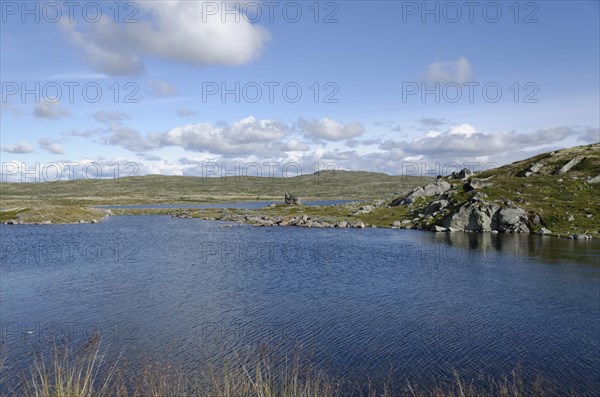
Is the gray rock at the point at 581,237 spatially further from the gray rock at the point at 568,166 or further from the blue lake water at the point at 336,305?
the gray rock at the point at 568,166

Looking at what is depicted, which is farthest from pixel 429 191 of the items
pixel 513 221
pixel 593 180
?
pixel 593 180

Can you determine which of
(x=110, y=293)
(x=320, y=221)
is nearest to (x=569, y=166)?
(x=320, y=221)

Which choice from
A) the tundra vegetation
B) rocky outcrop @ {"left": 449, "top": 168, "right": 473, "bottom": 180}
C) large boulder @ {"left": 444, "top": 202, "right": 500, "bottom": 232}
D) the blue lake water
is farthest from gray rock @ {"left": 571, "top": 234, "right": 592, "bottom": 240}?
rocky outcrop @ {"left": 449, "top": 168, "right": 473, "bottom": 180}

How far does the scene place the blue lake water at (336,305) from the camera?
94.4 ft

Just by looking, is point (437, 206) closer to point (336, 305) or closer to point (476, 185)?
point (476, 185)

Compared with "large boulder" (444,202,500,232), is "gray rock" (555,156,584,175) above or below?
above

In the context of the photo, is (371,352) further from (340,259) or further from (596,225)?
(596,225)

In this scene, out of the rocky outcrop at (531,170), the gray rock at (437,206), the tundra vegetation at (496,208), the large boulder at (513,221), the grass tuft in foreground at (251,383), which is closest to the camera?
the grass tuft in foreground at (251,383)

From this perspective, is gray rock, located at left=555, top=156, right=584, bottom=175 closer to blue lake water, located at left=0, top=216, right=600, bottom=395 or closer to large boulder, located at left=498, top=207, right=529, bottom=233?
large boulder, located at left=498, top=207, right=529, bottom=233

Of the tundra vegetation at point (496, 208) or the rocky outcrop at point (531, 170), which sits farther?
the rocky outcrop at point (531, 170)

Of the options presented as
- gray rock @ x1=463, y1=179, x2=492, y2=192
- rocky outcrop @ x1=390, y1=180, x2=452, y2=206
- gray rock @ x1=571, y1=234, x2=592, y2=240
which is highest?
gray rock @ x1=463, y1=179, x2=492, y2=192

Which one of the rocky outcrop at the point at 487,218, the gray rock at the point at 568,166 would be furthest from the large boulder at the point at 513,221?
the gray rock at the point at 568,166

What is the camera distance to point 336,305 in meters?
40.9

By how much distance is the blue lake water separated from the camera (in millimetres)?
28781
